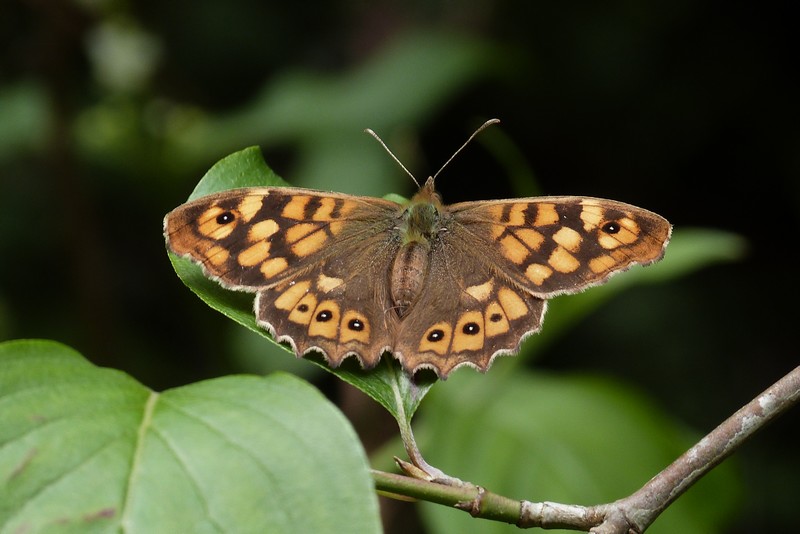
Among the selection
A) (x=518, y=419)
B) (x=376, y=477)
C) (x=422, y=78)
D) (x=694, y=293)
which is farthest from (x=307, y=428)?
(x=694, y=293)

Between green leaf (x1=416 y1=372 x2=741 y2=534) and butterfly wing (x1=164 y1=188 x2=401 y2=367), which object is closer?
butterfly wing (x1=164 y1=188 x2=401 y2=367)

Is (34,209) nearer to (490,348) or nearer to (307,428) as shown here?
(490,348)

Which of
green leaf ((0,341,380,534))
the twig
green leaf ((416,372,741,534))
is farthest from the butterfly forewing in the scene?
green leaf ((416,372,741,534))

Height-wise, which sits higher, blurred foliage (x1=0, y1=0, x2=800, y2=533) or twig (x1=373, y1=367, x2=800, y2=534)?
twig (x1=373, y1=367, x2=800, y2=534)

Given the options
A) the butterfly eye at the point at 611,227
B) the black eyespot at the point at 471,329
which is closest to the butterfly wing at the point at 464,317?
the black eyespot at the point at 471,329

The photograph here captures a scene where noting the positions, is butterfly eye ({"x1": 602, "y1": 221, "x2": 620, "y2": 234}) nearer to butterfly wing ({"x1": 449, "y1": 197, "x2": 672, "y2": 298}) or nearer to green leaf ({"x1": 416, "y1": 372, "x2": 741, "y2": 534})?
butterfly wing ({"x1": 449, "y1": 197, "x2": 672, "y2": 298})

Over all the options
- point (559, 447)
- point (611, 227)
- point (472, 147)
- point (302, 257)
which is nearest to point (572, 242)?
point (611, 227)

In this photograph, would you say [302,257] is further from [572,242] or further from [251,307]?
[572,242]
